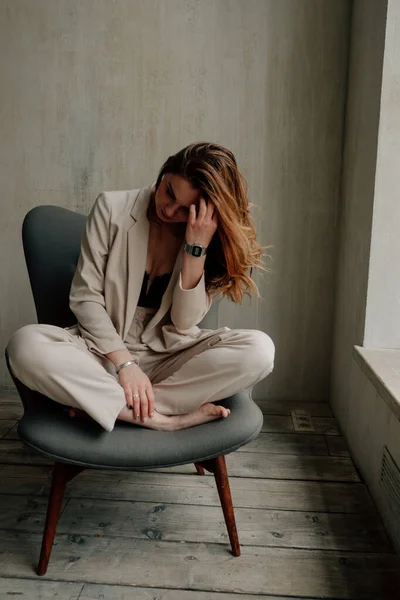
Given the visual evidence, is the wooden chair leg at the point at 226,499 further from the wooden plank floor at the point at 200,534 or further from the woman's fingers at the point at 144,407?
the woman's fingers at the point at 144,407

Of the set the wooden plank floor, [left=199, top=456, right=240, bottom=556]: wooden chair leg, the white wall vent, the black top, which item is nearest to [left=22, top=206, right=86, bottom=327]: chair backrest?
the black top

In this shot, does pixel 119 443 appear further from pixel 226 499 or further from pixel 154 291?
pixel 154 291

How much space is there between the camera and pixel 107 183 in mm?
2443

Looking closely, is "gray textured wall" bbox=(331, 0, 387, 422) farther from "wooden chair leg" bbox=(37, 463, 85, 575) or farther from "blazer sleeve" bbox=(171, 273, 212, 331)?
"wooden chair leg" bbox=(37, 463, 85, 575)

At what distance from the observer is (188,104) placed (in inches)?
92.7

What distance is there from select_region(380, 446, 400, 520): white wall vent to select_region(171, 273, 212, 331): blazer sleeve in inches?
29.2

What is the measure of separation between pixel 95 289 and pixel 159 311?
0.22 m

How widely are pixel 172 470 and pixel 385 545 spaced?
780 millimetres

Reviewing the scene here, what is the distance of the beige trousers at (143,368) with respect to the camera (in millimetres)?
1306

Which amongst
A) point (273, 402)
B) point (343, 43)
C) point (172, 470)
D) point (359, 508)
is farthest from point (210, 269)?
point (343, 43)

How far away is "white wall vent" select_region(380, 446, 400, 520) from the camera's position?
1502mm

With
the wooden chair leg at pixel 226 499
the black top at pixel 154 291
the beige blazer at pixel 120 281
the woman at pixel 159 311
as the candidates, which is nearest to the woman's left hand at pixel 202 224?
the woman at pixel 159 311

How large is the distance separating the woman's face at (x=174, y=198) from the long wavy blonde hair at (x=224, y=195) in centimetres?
2

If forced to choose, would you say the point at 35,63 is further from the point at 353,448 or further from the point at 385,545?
the point at 385,545
